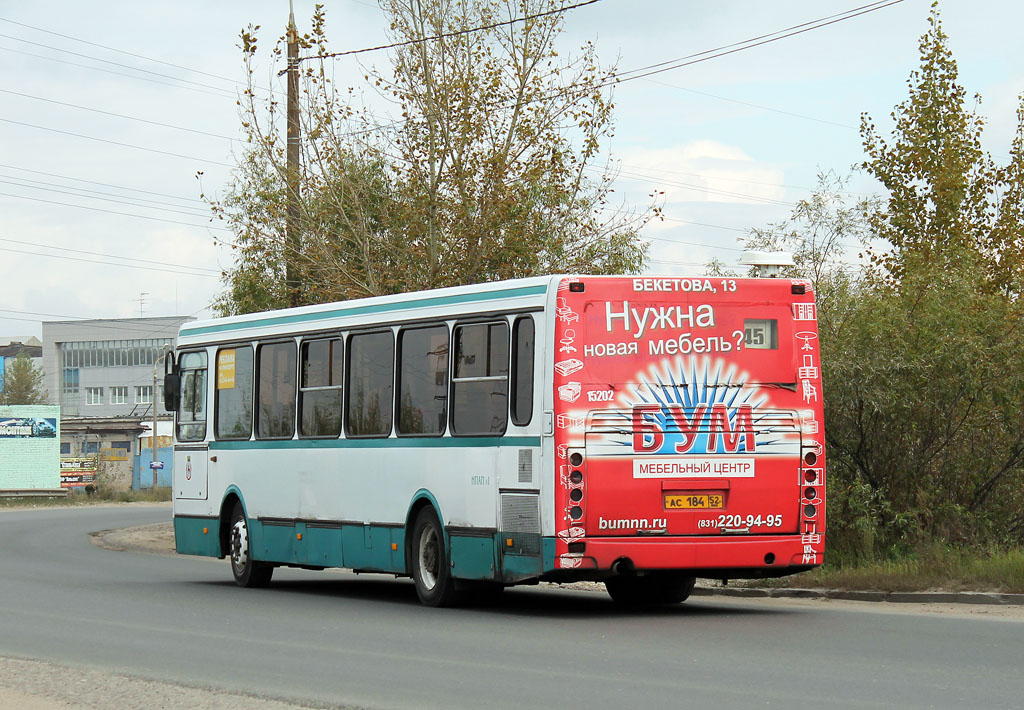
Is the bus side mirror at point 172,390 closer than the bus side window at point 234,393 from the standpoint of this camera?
No

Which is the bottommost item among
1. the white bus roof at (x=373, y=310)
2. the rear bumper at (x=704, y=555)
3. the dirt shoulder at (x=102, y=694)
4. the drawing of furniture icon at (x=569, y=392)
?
the dirt shoulder at (x=102, y=694)

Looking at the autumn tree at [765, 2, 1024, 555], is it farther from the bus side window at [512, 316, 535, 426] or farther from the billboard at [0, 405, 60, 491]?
the billboard at [0, 405, 60, 491]

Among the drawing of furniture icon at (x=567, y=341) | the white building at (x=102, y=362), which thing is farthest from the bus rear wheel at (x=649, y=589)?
the white building at (x=102, y=362)

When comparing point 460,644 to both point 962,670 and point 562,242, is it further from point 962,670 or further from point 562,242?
point 562,242

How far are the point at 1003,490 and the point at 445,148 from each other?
33.0 feet

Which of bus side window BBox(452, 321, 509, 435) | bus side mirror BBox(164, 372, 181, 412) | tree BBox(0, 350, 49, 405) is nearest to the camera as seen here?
bus side window BBox(452, 321, 509, 435)

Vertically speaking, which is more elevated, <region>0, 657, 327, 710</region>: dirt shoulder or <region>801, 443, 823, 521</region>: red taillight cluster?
<region>801, 443, 823, 521</region>: red taillight cluster

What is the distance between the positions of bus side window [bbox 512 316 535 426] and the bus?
0.02 metres

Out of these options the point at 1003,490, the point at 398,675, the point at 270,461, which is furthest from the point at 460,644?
the point at 1003,490

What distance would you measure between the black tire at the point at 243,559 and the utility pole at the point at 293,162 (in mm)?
Result: 6706

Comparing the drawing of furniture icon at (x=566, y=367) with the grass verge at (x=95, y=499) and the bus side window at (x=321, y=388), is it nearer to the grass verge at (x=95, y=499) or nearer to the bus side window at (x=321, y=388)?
the bus side window at (x=321, y=388)

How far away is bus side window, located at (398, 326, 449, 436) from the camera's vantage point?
16.2 meters

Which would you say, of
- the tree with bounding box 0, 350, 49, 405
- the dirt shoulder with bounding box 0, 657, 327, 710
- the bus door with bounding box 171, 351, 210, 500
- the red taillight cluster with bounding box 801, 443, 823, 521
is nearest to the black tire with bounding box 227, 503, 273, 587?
the bus door with bounding box 171, 351, 210, 500

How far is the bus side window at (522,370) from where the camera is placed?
14.8 metres
